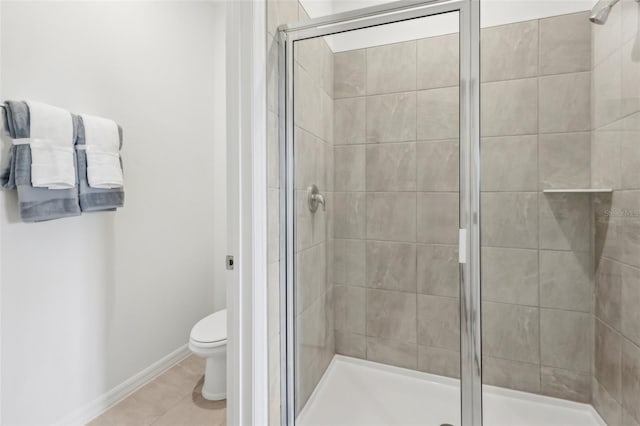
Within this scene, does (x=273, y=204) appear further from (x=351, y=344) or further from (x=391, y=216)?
(x=351, y=344)

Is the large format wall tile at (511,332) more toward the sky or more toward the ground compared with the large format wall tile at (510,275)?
more toward the ground

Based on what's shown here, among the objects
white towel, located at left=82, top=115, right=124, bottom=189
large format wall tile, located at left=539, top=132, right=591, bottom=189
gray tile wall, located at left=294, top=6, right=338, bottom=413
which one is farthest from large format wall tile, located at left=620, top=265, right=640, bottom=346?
white towel, located at left=82, top=115, right=124, bottom=189

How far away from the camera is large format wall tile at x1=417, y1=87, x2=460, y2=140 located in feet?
3.86

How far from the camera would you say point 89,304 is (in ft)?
5.66

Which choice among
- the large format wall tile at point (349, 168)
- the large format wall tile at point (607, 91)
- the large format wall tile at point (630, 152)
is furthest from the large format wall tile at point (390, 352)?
the large format wall tile at point (607, 91)

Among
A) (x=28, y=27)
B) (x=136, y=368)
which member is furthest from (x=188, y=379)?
(x=28, y=27)

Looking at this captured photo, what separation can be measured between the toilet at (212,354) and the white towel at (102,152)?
93 cm

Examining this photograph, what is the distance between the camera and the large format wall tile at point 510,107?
1.62 m

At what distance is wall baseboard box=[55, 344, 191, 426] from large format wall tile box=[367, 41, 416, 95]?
2039 mm

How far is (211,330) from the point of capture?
6.39ft

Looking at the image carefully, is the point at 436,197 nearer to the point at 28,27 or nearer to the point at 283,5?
the point at 283,5

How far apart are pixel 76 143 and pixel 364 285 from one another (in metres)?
1.50

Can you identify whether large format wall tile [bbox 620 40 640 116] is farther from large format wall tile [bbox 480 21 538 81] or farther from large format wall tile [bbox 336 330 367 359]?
large format wall tile [bbox 336 330 367 359]

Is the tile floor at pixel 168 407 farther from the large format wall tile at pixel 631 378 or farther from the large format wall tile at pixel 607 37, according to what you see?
the large format wall tile at pixel 607 37
